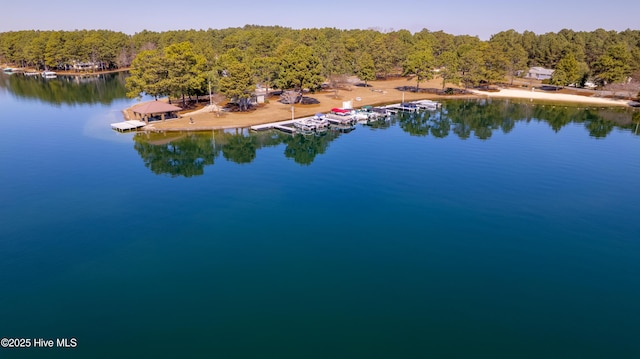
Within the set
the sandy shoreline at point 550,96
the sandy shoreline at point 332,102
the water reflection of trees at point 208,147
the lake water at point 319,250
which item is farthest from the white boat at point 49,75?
the sandy shoreline at point 550,96

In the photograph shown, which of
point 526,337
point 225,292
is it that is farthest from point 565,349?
point 225,292

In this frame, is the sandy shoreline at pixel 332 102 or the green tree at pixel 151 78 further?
the green tree at pixel 151 78

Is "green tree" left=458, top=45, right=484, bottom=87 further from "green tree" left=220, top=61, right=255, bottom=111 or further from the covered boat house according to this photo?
the covered boat house

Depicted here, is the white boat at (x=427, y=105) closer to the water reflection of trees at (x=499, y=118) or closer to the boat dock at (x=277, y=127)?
the water reflection of trees at (x=499, y=118)

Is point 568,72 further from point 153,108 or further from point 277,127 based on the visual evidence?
point 153,108

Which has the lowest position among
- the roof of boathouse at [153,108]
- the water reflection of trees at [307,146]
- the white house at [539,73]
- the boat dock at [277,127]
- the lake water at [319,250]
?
the lake water at [319,250]

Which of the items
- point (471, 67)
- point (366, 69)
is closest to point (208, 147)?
point (366, 69)

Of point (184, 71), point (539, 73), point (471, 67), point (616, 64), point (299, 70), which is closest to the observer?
point (184, 71)
